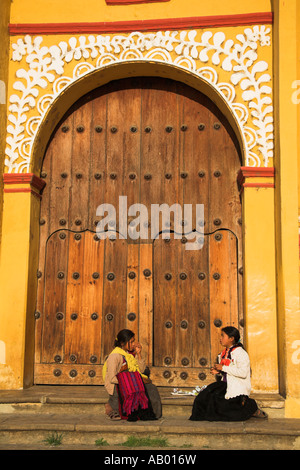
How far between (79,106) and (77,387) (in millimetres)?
2879

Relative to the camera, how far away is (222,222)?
5.54 m

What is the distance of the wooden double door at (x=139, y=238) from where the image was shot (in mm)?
5449

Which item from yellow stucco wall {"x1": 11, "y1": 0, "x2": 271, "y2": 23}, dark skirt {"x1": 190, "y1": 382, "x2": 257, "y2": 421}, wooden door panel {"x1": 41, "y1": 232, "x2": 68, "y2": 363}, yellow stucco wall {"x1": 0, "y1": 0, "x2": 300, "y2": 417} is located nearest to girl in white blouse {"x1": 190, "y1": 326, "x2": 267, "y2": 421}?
dark skirt {"x1": 190, "y1": 382, "x2": 257, "y2": 421}

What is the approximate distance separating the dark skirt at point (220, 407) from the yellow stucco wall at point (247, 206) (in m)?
0.43

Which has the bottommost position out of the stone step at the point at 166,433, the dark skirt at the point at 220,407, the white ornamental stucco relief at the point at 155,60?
the stone step at the point at 166,433

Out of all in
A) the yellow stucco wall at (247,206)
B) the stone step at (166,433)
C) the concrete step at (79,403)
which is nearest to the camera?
the stone step at (166,433)

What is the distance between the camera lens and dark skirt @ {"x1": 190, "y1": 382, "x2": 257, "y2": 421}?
14.6 feet

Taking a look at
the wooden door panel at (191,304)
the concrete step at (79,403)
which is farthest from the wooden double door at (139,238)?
the concrete step at (79,403)

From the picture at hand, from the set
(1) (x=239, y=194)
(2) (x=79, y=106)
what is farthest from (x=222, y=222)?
(2) (x=79, y=106)

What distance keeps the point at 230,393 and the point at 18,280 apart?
88.8 inches

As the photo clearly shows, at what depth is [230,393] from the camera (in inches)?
178

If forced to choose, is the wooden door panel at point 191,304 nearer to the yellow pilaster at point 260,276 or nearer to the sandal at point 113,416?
the yellow pilaster at point 260,276

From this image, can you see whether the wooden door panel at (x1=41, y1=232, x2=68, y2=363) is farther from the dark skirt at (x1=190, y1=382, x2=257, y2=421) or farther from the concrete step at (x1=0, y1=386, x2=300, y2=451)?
the dark skirt at (x1=190, y1=382, x2=257, y2=421)
